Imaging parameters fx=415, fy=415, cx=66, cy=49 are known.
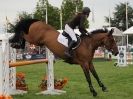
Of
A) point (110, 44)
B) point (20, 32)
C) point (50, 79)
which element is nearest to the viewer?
point (110, 44)

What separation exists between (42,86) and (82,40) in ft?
6.98

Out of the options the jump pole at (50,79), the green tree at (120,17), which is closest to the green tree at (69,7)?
the green tree at (120,17)

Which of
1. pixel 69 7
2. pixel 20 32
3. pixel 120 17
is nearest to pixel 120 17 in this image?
pixel 120 17

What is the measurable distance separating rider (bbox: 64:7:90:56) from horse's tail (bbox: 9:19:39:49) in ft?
4.73

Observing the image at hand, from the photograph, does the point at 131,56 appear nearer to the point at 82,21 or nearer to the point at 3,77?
the point at 82,21

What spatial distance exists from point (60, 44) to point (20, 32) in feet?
5.12

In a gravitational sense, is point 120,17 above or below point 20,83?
above

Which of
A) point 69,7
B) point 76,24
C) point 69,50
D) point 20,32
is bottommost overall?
point 69,50

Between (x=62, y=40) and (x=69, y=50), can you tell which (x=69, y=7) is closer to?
(x=62, y=40)

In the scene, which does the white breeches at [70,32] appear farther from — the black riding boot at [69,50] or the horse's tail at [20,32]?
the horse's tail at [20,32]

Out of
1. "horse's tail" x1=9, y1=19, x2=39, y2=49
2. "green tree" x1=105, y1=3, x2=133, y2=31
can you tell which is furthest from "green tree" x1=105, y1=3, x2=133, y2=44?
"horse's tail" x1=9, y1=19, x2=39, y2=49

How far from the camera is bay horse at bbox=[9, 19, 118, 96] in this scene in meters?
11.4

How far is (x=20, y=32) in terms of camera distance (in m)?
12.5

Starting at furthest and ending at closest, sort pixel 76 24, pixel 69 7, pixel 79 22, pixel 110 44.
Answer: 1. pixel 69 7
2. pixel 110 44
3. pixel 76 24
4. pixel 79 22
